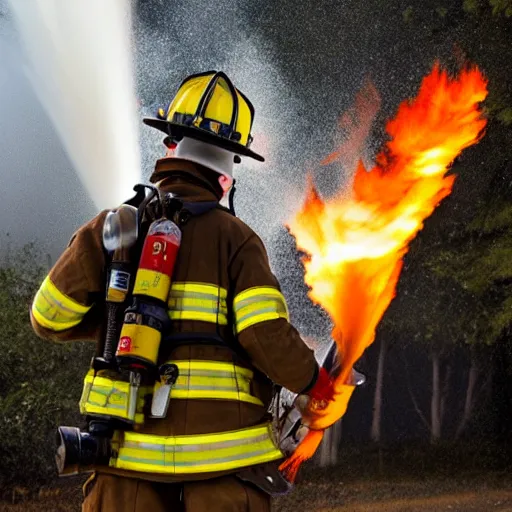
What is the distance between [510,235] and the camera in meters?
7.70

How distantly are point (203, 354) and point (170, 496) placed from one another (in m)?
0.45

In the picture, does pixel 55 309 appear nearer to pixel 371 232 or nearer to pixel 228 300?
pixel 228 300

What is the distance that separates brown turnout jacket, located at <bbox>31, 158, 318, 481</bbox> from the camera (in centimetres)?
245

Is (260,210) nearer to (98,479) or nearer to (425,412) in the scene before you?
(425,412)

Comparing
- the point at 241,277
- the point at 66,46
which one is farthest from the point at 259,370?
the point at 66,46

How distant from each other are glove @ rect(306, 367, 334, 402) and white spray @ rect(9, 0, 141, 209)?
4652 mm

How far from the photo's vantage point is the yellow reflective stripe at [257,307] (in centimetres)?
247

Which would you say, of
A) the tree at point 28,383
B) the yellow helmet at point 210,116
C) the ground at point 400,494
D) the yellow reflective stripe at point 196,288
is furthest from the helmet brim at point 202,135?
the ground at point 400,494

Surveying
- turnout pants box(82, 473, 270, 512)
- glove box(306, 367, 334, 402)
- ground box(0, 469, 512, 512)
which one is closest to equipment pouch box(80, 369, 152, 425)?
turnout pants box(82, 473, 270, 512)

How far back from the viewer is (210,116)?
2727 mm

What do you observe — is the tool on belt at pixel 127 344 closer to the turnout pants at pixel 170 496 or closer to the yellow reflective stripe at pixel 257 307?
the turnout pants at pixel 170 496

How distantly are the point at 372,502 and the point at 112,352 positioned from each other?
5.16m

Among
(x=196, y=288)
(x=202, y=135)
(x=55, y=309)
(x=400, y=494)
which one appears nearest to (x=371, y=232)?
(x=202, y=135)

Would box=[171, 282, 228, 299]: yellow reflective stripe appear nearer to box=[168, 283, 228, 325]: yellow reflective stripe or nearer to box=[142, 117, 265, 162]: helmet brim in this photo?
box=[168, 283, 228, 325]: yellow reflective stripe
